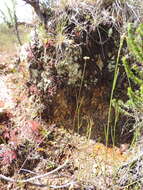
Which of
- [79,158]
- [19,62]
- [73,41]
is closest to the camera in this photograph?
[79,158]

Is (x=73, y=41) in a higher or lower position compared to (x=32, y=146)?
higher

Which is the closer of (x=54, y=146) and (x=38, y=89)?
(x=54, y=146)

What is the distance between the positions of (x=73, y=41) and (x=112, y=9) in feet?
1.77

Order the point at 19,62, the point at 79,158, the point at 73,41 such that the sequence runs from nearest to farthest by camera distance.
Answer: the point at 79,158 → the point at 73,41 → the point at 19,62

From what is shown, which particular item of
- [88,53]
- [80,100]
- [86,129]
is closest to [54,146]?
[86,129]

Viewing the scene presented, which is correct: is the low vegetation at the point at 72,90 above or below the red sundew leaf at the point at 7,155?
above

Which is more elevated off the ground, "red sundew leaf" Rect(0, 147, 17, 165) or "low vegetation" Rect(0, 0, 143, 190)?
"low vegetation" Rect(0, 0, 143, 190)

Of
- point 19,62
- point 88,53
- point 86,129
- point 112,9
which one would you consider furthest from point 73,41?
point 86,129

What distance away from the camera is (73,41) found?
2.06m

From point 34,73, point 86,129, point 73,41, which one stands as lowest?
point 86,129

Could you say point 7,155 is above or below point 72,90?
below

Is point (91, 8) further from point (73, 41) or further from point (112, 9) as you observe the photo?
point (73, 41)

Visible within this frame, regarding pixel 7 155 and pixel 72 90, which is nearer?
pixel 7 155

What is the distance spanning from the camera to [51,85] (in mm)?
2119
